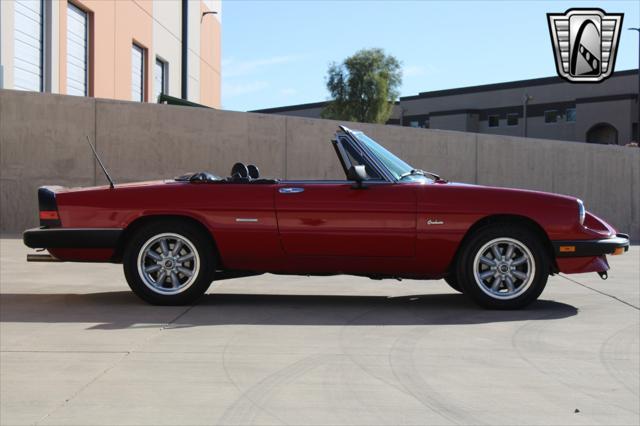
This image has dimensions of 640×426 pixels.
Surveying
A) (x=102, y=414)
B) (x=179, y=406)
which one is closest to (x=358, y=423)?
(x=179, y=406)

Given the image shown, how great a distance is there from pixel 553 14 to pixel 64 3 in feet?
42.6

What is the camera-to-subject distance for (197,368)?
453 cm

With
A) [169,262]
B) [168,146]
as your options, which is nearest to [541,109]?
[168,146]

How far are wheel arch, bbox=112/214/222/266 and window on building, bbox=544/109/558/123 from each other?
5681cm

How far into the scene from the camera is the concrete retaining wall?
15.4m

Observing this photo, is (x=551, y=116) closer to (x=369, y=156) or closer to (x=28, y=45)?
(x=28, y=45)

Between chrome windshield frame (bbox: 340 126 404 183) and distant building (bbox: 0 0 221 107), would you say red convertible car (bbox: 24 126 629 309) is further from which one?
distant building (bbox: 0 0 221 107)

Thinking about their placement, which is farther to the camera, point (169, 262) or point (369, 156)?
point (369, 156)

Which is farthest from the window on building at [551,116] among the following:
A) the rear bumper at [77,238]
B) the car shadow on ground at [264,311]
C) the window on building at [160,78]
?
the rear bumper at [77,238]

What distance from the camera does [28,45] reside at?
60.7 ft

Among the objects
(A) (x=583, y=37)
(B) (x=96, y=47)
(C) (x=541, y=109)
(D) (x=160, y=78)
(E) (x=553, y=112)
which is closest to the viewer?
(A) (x=583, y=37)

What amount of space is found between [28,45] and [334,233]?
560 inches

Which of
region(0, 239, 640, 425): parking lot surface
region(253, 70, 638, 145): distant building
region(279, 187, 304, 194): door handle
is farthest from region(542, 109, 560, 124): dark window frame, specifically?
region(279, 187, 304, 194): door handle

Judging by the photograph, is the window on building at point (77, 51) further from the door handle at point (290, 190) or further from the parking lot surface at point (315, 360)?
the door handle at point (290, 190)
